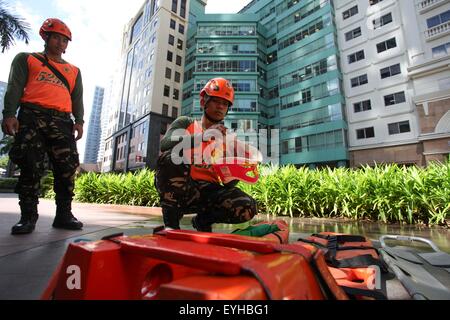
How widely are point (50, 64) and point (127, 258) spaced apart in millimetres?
2780

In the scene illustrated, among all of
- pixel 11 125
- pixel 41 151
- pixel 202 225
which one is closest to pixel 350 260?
pixel 202 225

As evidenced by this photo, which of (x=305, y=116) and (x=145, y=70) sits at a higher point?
(x=145, y=70)

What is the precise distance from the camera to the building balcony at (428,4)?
20.4 m

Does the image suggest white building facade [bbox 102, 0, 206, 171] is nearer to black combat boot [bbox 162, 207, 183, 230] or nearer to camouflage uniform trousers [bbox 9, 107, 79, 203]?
camouflage uniform trousers [bbox 9, 107, 79, 203]

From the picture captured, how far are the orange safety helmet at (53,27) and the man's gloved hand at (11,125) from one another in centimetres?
100

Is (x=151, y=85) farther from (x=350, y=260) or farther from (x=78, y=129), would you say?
(x=350, y=260)

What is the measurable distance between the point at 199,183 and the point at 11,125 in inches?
70.7

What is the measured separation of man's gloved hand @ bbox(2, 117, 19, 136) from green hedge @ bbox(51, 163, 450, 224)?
188 inches

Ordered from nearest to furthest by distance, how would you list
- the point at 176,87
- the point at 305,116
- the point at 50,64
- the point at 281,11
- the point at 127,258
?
1. the point at 127,258
2. the point at 50,64
3. the point at 305,116
4. the point at 281,11
5. the point at 176,87

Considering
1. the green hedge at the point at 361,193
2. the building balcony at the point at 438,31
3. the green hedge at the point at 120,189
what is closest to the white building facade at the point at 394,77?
the building balcony at the point at 438,31

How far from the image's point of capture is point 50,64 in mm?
2641

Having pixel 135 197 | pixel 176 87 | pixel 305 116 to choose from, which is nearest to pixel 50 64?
pixel 135 197

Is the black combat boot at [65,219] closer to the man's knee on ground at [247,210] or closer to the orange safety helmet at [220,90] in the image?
the man's knee on ground at [247,210]
